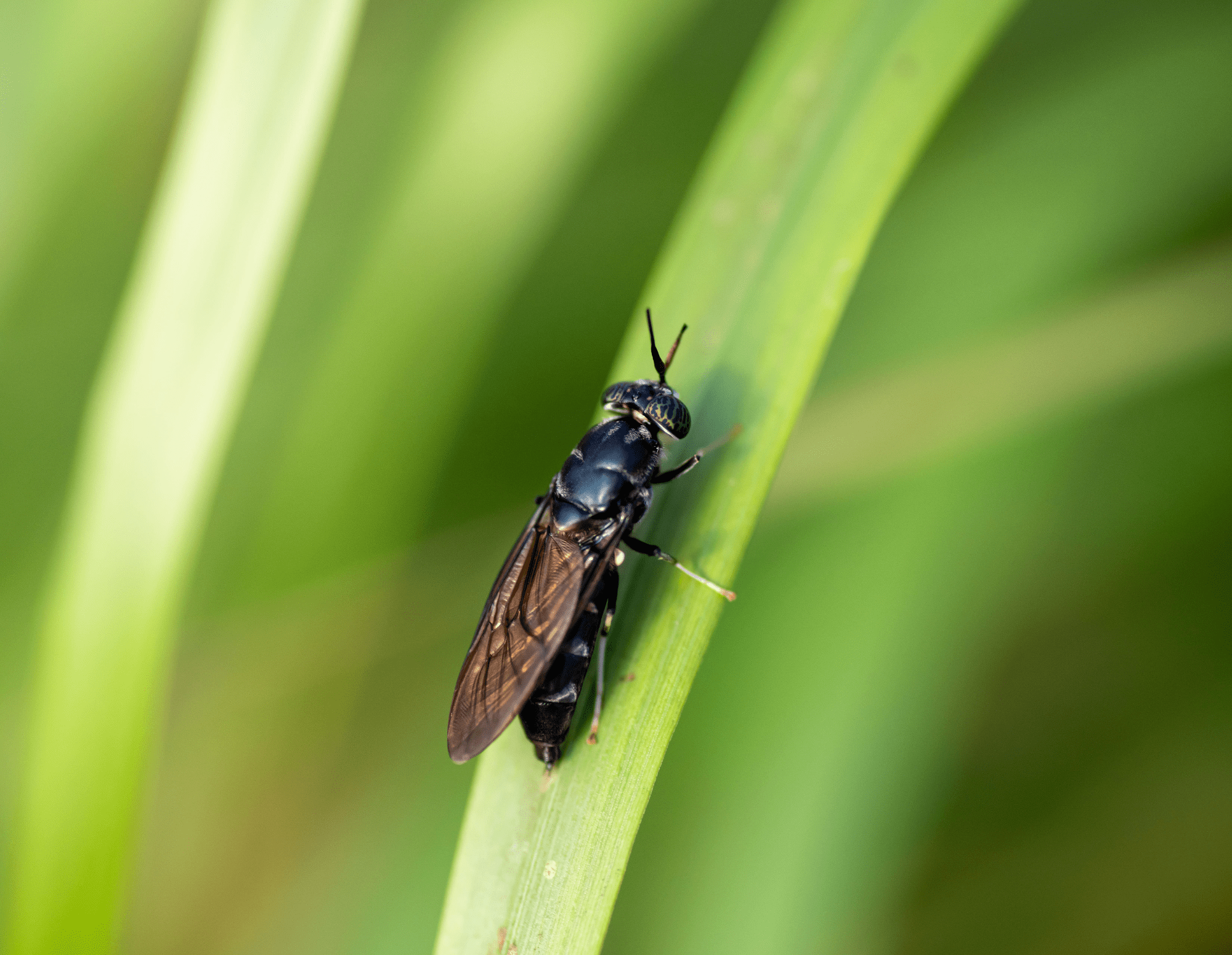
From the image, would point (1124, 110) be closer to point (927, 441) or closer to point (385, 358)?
point (927, 441)

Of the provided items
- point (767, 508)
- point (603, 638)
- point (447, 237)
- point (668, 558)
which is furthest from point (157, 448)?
point (767, 508)

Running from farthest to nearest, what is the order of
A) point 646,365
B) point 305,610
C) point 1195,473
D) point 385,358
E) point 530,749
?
point 305,610 → point 385,358 → point 1195,473 → point 646,365 → point 530,749

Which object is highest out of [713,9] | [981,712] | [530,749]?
[713,9]

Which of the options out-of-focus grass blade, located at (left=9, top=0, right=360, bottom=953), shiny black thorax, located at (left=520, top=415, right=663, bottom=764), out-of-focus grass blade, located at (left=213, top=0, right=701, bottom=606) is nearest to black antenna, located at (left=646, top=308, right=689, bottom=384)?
shiny black thorax, located at (left=520, top=415, right=663, bottom=764)

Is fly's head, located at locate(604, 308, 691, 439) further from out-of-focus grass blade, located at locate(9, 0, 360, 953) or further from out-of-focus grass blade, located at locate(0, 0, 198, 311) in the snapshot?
out-of-focus grass blade, located at locate(0, 0, 198, 311)

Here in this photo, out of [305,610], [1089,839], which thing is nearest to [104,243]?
[305,610]
